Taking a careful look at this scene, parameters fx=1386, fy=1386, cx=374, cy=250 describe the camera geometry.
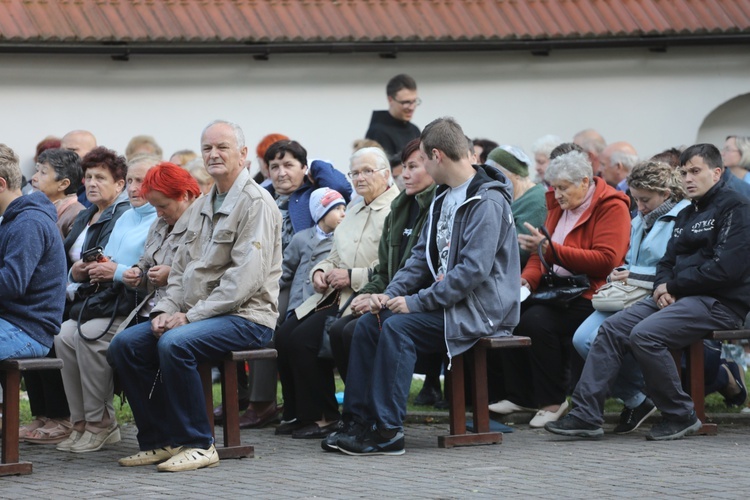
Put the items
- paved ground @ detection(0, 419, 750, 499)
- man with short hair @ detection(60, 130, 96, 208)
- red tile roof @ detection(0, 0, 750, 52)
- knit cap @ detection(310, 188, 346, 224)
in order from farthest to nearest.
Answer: red tile roof @ detection(0, 0, 750, 52) → man with short hair @ detection(60, 130, 96, 208) → knit cap @ detection(310, 188, 346, 224) → paved ground @ detection(0, 419, 750, 499)

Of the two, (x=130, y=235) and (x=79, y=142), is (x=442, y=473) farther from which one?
(x=79, y=142)

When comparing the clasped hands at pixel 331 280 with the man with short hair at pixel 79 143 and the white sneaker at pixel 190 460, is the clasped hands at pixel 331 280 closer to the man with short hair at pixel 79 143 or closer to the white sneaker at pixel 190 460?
the white sneaker at pixel 190 460

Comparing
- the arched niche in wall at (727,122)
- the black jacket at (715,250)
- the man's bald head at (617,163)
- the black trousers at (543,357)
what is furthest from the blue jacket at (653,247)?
the arched niche in wall at (727,122)

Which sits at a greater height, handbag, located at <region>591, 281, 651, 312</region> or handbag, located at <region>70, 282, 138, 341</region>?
handbag, located at <region>70, 282, 138, 341</region>

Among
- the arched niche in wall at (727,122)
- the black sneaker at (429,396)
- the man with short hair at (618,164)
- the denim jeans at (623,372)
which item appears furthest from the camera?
the arched niche in wall at (727,122)

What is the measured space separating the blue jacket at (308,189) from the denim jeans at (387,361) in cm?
167

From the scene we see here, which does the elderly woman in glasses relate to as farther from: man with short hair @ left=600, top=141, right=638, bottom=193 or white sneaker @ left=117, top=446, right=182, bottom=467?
man with short hair @ left=600, top=141, right=638, bottom=193

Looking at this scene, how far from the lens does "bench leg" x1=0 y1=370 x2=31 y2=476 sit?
7562 millimetres

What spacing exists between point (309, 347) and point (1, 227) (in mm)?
2208

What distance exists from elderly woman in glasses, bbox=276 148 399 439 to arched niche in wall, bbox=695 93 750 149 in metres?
9.29

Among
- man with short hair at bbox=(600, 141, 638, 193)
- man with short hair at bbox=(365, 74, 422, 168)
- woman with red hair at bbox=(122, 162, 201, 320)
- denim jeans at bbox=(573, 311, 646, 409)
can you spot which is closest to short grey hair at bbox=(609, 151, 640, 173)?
man with short hair at bbox=(600, 141, 638, 193)

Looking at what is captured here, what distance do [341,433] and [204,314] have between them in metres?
1.11

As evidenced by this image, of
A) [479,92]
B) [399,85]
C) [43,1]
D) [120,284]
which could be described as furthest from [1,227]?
[479,92]

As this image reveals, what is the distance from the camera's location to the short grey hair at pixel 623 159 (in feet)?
38.7
